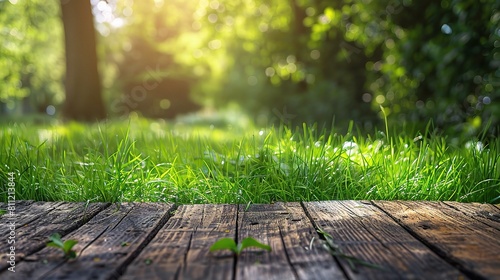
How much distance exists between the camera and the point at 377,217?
7.41ft

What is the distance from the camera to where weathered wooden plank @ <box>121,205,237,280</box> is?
155cm

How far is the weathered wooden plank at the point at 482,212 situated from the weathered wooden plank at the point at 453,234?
0.15ft

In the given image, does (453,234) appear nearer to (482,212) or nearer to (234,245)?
(482,212)

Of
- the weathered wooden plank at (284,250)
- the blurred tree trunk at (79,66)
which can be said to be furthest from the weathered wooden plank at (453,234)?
the blurred tree trunk at (79,66)

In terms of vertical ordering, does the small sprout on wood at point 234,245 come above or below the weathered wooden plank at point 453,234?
above

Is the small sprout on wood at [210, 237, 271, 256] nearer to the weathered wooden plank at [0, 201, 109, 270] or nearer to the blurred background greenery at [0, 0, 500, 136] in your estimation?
the weathered wooden plank at [0, 201, 109, 270]

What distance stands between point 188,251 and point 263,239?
32 centimetres

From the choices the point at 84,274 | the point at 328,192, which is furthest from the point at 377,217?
the point at 84,274

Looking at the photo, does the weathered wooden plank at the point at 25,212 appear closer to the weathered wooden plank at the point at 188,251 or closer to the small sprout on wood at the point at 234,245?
the weathered wooden plank at the point at 188,251

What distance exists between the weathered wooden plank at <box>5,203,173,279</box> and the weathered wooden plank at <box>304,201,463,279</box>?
74 cm

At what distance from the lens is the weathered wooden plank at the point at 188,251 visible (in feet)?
5.08

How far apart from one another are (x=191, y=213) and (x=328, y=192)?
0.89 metres

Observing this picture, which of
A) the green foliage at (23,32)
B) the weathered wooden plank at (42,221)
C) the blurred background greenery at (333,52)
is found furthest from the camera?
the green foliage at (23,32)

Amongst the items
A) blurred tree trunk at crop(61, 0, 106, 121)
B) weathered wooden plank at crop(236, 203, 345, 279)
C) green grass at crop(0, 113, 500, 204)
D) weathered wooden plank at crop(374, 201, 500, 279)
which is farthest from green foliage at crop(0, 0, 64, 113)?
weathered wooden plank at crop(374, 201, 500, 279)
